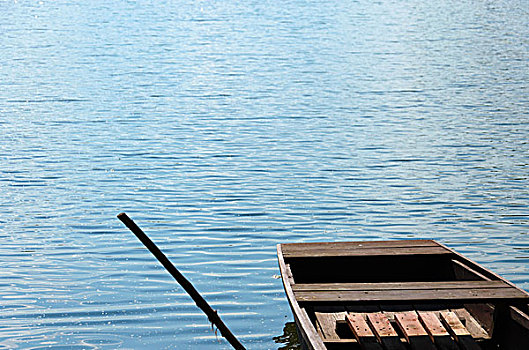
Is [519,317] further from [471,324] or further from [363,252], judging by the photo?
[363,252]

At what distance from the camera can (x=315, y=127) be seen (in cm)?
1838

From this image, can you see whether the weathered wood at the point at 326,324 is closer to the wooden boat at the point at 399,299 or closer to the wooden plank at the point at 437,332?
the wooden boat at the point at 399,299

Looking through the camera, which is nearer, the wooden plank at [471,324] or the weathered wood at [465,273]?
the wooden plank at [471,324]

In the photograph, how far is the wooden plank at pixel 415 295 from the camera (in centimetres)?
687

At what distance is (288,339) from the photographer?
8.13 m

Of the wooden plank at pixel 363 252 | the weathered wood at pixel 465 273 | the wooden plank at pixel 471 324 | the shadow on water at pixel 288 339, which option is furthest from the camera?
the wooden plank at pixel 363 252

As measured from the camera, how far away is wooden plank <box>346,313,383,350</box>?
6.60m

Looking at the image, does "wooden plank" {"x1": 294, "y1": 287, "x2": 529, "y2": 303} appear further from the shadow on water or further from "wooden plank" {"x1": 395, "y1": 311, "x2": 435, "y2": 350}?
the shadow on water

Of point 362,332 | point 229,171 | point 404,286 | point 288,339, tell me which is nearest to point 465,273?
point 404,286

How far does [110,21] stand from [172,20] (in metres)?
3.79

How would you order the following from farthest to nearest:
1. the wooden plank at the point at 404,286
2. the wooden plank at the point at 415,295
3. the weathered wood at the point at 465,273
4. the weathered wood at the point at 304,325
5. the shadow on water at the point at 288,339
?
1. the shadow on water at the point at 288,339
2. the weathered wood at the point at 465,273
3. the wooden plank at the point at 404,286
4. the wooden plank at the point at 415,295
5. the weathered wood at the point at 304,325

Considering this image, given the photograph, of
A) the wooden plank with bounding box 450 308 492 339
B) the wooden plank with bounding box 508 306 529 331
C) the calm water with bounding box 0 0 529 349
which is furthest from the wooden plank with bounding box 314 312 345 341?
the wooden plank with bounding box 508 306 529 331

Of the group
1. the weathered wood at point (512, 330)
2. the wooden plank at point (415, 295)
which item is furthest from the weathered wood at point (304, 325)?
the weathered wood at point (512, 330)

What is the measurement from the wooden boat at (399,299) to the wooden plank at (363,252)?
0.01 meters
